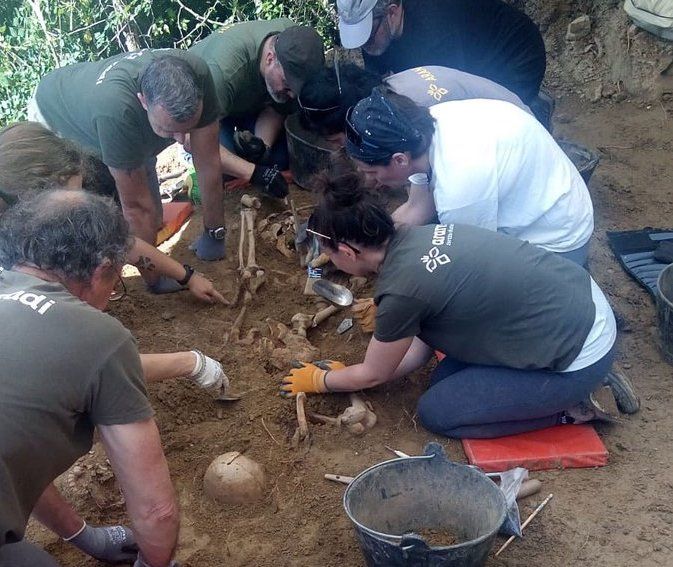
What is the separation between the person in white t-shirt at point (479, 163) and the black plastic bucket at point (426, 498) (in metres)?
1.19

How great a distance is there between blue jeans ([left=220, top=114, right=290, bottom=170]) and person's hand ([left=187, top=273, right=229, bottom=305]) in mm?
1602

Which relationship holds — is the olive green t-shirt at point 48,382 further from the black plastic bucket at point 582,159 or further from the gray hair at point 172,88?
the black plastic bucket at point 582,159

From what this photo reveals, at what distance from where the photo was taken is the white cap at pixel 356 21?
15.0 feet

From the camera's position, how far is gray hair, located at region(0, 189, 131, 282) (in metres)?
2.23

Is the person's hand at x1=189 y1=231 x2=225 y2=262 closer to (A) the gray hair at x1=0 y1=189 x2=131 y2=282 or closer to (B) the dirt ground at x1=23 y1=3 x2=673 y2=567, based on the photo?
(B) the dirt ground at x1=23 y1=3 x2=673 y2=567

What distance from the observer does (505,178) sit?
348 centimetres

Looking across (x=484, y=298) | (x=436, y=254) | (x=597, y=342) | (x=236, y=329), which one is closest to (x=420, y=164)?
(x=436, y=254)

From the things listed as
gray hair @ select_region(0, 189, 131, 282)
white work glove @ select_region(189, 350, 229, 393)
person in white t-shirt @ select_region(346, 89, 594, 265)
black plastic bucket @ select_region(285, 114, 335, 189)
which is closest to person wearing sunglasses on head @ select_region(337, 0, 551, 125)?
black plastic bucket @ select_region(285, 114, 335, 189)

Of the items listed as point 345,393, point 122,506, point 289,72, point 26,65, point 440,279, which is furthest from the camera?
point 26,65

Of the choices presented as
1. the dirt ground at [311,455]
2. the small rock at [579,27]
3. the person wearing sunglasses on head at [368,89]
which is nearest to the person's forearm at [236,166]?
the person wearing sunglasses on head at [368,89]

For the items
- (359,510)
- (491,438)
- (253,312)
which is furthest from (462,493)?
(253,312)

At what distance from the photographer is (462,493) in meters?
2.92

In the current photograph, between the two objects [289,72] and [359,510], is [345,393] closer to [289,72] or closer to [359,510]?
[359,510]

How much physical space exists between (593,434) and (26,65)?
655cm
